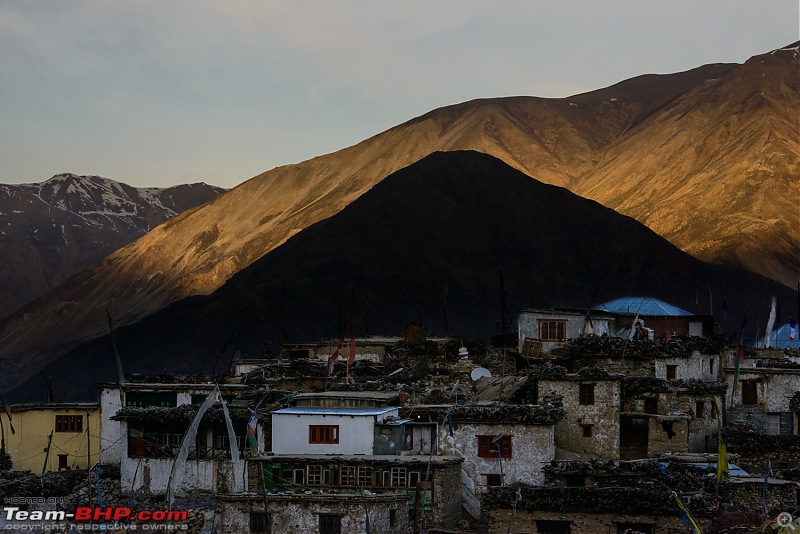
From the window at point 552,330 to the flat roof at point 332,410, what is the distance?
1509 cm

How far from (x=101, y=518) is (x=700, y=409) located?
23387 millimetres

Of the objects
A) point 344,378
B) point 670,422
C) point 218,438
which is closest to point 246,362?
point 344,378

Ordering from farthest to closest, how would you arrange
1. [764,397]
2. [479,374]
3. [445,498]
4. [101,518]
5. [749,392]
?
[749,392]
[764,397]
[479,374]
[101,518]
[445,498]

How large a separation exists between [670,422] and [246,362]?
3138cm

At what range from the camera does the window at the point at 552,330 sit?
5925 centimetres

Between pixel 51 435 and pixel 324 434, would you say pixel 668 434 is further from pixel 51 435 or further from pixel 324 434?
pixel 51 435

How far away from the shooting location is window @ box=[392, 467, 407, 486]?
130ft

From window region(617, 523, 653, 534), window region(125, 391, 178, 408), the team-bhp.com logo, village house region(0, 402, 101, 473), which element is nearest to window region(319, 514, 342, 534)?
the team-bhp.com logo

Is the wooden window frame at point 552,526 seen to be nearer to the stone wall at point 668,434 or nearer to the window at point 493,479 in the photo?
the window at point 493,479

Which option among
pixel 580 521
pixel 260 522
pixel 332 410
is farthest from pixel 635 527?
pixel 332 410

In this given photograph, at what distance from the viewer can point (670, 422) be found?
4750cm

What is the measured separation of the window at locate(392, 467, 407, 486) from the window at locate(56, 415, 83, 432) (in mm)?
21489

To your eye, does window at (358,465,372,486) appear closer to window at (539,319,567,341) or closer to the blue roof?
window at (539,319,567,341)

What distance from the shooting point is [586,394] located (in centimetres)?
4741
